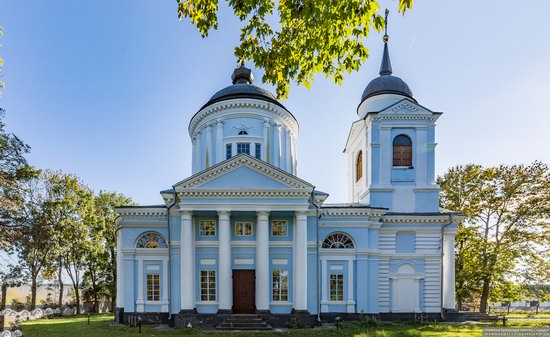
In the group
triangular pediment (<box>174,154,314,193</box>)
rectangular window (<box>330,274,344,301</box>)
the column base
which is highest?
triangular pediment (<box>174,154,314,193</box>)

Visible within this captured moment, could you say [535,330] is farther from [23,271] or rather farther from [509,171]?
[23,271]

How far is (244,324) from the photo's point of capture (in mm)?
16484

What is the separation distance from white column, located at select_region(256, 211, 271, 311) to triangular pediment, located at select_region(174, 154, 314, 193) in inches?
61.8

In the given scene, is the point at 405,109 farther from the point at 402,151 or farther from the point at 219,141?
the point at 219,141

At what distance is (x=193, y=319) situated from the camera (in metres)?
16.8

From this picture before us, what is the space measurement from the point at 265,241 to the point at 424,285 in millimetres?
9503

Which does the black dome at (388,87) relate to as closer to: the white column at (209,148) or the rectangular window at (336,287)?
the white column at (209,148)

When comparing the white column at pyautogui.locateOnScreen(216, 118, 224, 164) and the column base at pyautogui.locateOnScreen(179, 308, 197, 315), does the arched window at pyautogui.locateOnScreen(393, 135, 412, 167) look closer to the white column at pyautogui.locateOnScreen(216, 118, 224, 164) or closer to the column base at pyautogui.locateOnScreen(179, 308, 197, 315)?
the white column at pyautogui.locateOnScreen(216, 118, 224, 164)

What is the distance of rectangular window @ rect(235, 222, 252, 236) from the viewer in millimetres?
18609

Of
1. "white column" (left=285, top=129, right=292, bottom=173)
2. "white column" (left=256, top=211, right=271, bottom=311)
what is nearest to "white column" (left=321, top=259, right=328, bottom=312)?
"white column" (left=256, top=211, right=271, bottom=311)

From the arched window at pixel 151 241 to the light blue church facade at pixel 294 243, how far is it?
54 millimetres

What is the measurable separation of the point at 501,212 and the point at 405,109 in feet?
37.8

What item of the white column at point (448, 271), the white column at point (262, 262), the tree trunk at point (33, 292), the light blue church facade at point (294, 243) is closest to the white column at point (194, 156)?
the light blue church facade at point (294, 243)

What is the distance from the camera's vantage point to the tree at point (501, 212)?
78.1ft
